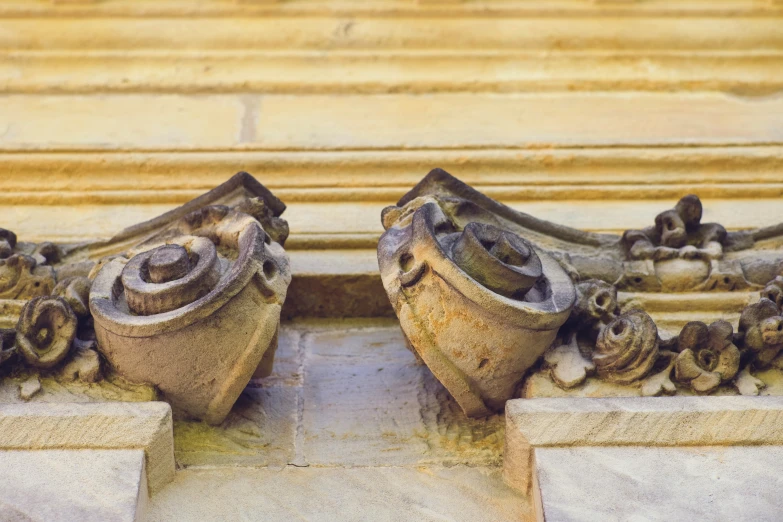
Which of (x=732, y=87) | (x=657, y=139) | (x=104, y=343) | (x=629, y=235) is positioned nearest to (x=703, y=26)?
(x=732, y=87)

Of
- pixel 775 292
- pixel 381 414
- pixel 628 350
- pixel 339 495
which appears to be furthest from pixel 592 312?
pixel 339 495

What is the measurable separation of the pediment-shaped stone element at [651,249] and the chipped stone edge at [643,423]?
410 millimetres

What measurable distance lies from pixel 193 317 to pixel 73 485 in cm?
33

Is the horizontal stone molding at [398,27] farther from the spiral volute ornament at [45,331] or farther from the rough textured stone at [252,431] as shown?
the spiral volute ornament at [45,331]

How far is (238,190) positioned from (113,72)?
1.22m

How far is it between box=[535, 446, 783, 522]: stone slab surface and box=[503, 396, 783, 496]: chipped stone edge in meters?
0.02

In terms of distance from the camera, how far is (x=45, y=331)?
205cm

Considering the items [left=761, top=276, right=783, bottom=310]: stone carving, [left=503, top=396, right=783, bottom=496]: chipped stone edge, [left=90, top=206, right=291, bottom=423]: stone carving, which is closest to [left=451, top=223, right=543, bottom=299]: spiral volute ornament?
[left=503, top=396, right=783, bottom=496]: chipped stone edge

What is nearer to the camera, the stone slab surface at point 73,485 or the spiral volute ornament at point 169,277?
the stone slab surface at point 73,485

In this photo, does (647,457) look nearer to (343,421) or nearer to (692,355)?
(692,355)

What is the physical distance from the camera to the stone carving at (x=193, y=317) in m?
1.97

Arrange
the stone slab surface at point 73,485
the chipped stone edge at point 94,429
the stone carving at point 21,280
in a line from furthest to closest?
the stone carving at point 21,280, the chipped stone edge at point 94,429, the stone slab surface at point 73,485

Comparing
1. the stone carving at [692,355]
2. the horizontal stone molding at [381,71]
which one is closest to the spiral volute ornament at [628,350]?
the stone carving at [692,355]

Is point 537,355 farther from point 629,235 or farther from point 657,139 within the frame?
point 657,139
